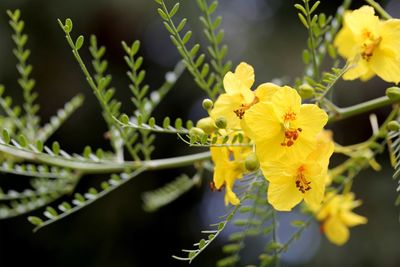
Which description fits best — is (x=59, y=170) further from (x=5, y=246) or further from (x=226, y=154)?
(x=5, y=246)

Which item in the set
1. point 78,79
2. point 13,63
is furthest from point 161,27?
point 13,63

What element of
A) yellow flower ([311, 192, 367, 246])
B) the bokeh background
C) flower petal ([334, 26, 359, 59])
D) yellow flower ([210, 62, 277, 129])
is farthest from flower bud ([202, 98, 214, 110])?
the bokeh background

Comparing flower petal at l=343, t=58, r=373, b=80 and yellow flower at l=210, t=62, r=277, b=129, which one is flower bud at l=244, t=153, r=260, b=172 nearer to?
yellow flower at l=210, t=62, r=277, b=129

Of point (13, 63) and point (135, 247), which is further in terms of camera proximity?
point (135, 247)

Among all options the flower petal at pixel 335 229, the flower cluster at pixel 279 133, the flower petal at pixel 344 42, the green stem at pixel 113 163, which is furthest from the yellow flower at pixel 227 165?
the flower petal at pixel 335 229

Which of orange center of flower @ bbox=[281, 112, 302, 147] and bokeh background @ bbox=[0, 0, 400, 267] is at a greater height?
orange center of flower @ bbox=[281, 112, 302, 147]

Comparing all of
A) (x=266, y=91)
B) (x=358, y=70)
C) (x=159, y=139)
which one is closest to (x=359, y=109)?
(x=358, y=70)
